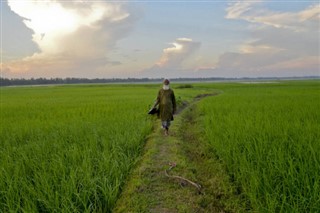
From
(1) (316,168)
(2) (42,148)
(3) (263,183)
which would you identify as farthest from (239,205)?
(2) (42,148)

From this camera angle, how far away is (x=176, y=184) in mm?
3275

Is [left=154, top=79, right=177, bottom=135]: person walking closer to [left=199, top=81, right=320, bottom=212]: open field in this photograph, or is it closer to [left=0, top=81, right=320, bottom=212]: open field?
[left=0, top=81, right=320, bottom=212]: open field

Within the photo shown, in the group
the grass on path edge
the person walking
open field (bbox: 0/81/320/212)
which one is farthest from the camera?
the person walking

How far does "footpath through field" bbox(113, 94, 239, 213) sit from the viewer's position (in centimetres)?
278

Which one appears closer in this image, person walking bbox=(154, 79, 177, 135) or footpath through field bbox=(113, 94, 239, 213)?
footpath through field bbox=(113, 94, 239, 213)

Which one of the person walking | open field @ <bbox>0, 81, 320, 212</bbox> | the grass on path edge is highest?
the person walking

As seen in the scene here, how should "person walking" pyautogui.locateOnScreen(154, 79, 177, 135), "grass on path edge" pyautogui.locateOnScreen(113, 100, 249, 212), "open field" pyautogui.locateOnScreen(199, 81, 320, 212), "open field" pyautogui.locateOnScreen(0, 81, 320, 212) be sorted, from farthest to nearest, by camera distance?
"person walking" pyautogui.locateOnScreen(154, 79, 177, 135)
"grass on path edge" pyautogui.locateOnScreen(113, 100, 249, 212)
"open field" pyautogui.locateOnScreen(0, 81, 320, 212)
"open field" pyautogui.locateOnScreen(199, 81, 320, 212)

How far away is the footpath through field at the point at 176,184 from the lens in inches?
109

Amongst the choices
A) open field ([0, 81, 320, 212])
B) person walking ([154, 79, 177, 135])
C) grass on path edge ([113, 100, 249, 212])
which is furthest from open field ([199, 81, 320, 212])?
person walking ([154, 79, 177, 135])

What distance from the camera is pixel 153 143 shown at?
5.29 meters

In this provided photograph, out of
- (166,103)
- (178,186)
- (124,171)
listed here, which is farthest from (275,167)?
(166,103)

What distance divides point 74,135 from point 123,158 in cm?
210

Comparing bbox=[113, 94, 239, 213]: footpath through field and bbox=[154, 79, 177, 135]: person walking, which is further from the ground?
bbox=[154, 79, 177, 135]: person walking

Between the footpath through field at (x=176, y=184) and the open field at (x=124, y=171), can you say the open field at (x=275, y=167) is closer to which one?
the open field at (x=124, y=171)
